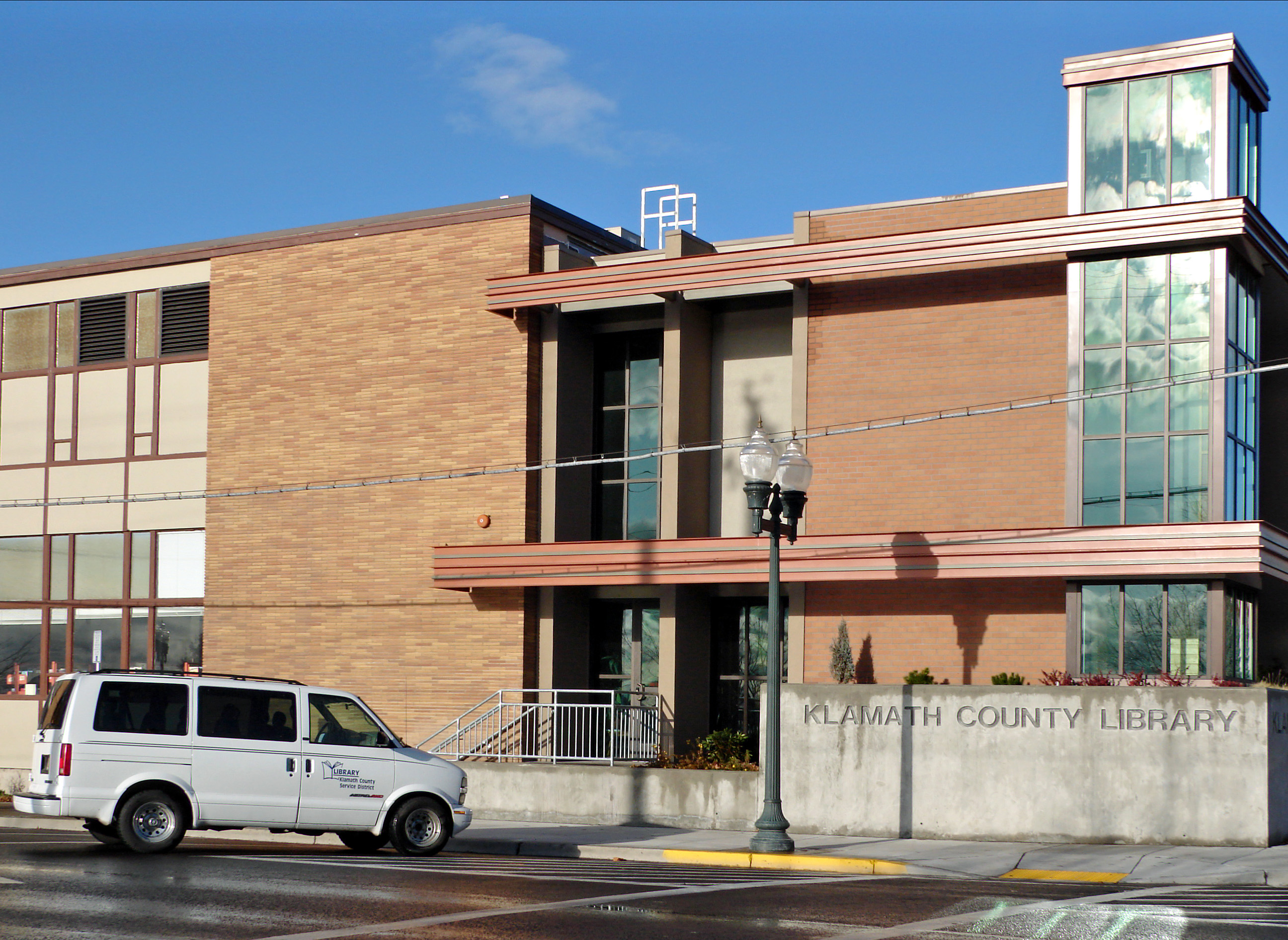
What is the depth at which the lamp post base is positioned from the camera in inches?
682

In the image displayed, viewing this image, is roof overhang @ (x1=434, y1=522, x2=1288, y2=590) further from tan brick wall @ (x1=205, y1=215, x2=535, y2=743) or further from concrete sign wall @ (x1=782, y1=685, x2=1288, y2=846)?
concrete sign wall @ (x1=782, y1=685, x2=1288, y2=846)

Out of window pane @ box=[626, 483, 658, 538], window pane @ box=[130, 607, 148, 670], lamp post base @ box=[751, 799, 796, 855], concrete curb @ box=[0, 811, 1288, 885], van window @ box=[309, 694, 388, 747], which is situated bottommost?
concrete curb @ box=[0, 811, 1288, 885]

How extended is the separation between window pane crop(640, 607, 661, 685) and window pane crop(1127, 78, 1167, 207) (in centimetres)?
1020

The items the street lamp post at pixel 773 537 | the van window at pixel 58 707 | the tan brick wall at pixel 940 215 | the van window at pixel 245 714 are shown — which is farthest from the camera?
the tan brick wall at pixel 940 215

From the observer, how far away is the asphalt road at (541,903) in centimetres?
1066

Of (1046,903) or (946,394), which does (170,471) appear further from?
(1046,903)

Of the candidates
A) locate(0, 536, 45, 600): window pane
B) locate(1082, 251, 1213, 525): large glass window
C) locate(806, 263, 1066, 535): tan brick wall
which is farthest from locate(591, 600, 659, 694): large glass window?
locate(0, 536, 45, 600): window pane

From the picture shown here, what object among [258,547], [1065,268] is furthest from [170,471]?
[1065,268]

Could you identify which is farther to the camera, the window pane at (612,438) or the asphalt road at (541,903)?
the window pane at (612,438)

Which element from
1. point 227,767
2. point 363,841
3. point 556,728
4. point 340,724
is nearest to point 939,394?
point 556,728

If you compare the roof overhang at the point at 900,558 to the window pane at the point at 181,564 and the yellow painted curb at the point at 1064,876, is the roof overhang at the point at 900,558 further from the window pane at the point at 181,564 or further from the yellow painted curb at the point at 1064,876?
the window pane at the point at 181,564

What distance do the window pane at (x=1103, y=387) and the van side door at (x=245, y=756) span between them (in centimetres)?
1192

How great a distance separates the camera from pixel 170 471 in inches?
1126

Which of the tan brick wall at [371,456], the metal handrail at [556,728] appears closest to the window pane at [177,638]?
the tan brick wall at [371,456]
